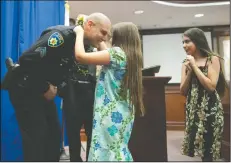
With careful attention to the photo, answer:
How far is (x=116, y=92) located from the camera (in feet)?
3.89

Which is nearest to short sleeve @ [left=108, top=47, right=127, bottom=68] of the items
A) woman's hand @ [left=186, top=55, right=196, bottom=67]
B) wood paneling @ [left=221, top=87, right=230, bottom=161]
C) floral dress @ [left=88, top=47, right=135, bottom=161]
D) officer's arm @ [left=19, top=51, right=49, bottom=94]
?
floral dress @ [left=88, top=47, right=135, bottom=161]

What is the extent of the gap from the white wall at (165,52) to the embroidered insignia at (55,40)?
16.6 feet

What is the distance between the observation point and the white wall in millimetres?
6059

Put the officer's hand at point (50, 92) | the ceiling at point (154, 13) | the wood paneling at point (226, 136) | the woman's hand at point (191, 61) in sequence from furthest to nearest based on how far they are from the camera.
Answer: the ceiling at point (154, 13)
the wood paneling at point (226, 136)
the woman's hand at point (191, 61)
the officer's hand at point (50, 92)

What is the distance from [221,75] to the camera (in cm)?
165

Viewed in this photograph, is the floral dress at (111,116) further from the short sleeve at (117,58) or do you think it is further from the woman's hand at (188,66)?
the woman's hand at (188,66)

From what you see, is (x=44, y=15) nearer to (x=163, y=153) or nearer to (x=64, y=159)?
(x=64, y=159)

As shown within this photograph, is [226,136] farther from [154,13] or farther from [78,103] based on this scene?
[154,13]

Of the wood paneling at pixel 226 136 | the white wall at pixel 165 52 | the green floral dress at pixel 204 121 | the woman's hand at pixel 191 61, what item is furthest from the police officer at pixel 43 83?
the white wall at pixel 165 52

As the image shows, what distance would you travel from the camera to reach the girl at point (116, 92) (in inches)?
44.9

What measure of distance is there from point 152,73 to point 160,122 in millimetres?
416

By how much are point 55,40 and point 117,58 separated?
32cm

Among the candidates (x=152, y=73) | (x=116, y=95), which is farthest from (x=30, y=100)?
(x=152, y=73)

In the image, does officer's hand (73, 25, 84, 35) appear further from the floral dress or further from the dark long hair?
the dark long hair
